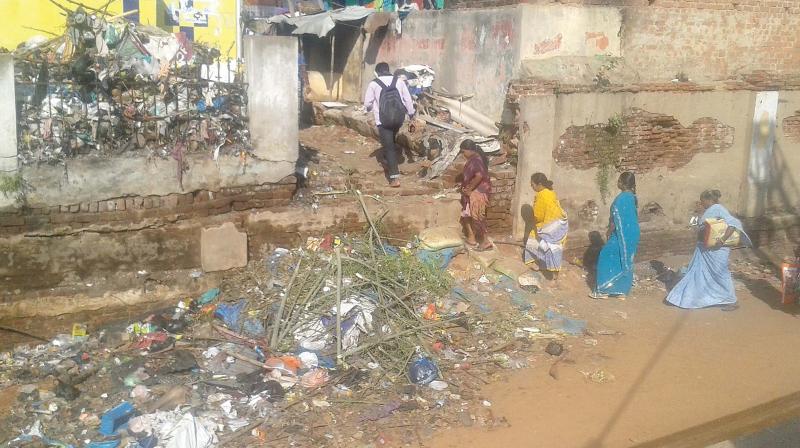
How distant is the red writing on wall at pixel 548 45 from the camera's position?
9.45 metres

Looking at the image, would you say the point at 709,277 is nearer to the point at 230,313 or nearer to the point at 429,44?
the point at 230,313

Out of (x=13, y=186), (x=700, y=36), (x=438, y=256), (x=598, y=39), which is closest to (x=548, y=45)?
(x=598, y=39)

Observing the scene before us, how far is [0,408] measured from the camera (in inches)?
218

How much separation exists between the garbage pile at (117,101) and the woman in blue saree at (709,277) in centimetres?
490

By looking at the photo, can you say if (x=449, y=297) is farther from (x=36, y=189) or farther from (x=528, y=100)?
(x=36, y=189)

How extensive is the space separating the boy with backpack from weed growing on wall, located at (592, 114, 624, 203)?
241 cm

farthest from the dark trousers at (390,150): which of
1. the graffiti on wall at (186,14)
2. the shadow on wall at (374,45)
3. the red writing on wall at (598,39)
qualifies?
the shadow on wall at (374,45)

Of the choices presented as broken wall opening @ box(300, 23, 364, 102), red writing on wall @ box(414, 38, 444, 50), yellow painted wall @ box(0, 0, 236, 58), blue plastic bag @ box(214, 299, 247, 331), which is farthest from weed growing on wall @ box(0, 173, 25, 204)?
broken wall opening @ box(300, 23, 364, 102)

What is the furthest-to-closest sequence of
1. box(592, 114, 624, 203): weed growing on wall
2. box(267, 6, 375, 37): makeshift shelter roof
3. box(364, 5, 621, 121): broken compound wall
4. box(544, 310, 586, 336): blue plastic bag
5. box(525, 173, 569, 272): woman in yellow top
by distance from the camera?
box(267, 6, 375, 37): makeshift shelter roof < box(364, 5, 621, 121): broken compound wall < box(592, 114, 624, 203): weed growing on wall < box(525, 173, 569, 272): woman in yellow top < box(544, 310, 586, 336): blue plastic bag

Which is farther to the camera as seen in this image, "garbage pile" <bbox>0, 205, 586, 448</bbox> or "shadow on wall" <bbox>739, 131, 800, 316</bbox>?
"shadow on wall" <bbox>739, 131, 800, 316</bbox>

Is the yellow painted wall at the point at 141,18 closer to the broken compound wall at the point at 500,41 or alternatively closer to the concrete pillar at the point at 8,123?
the concrete pillar at the point at 8,123

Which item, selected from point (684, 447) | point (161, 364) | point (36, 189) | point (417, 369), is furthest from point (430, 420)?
point (36, 189)

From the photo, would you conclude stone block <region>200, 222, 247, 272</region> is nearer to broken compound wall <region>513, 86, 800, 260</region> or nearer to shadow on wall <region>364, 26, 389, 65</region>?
broken compound wall <region>513, 86, 800, 260</region>

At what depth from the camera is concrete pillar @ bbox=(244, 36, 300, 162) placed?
7.05 metres
